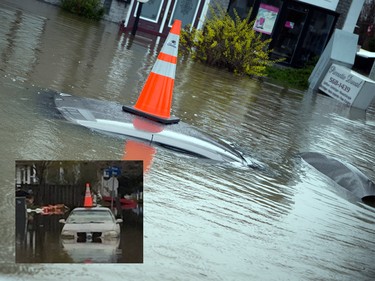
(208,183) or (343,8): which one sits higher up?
(343,8)

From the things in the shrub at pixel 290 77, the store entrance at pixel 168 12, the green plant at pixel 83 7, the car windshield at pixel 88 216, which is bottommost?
the green plant at pixel 83 7

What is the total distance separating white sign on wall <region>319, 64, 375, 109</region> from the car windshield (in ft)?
59.5

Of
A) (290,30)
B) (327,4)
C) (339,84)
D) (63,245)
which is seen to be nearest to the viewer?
(63,245)

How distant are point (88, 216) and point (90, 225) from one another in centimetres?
6

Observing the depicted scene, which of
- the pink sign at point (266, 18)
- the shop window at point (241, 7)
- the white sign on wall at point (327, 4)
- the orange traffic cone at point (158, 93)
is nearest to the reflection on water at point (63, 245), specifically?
the orange traffic cone at point (158, 93)

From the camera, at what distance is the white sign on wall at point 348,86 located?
22.0m

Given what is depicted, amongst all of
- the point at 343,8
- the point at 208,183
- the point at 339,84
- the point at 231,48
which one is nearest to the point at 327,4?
the point at 343,8

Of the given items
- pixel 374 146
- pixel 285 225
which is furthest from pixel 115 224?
pixel 374 146

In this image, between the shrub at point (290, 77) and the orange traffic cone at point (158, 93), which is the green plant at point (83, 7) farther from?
the orange traffic cone at point (158, 93)

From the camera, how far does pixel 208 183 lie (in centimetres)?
784

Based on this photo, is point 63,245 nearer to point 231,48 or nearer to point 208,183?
point 208,183

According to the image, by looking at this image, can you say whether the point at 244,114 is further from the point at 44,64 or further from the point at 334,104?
the point at 334,104

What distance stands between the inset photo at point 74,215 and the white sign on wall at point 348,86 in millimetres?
17921

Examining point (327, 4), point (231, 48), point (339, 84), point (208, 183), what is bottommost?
point (339, 84)
